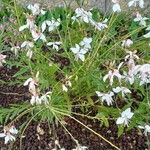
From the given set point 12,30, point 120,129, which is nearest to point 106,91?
point 120,129

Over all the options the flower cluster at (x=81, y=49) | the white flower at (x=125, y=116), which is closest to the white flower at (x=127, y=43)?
the flower cluster at (x=81, y=49)

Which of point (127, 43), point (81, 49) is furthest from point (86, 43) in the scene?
point (127, 43)

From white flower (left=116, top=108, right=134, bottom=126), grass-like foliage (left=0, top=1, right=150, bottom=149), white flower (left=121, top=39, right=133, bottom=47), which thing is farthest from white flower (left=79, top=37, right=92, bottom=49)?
white flower (left=116, top=108, right=134, bottom=126)

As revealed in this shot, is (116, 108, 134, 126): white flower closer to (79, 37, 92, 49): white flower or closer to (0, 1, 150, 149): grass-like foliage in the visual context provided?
Result: (0, 1, 150, 149): grass-like foliage

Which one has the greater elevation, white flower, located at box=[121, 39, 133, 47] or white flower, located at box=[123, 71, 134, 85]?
white flower, located at box=[121, 39, 133, 47]

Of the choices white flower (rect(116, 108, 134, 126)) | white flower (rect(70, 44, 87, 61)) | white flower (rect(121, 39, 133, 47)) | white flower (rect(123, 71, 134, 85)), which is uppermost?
white flower (rect(121, 39, 133, 47))

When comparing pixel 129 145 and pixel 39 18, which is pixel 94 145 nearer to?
pixel 129 145

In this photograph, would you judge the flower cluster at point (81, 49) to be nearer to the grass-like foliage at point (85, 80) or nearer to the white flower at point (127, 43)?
the grass-like foliage at point (85, 80)

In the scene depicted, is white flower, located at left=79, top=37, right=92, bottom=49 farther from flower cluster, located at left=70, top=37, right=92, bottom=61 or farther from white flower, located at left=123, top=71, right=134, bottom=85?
white flower, located at left=123, top=71, right=134, bottom=85

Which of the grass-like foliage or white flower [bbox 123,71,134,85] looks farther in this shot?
the grass-like foliage

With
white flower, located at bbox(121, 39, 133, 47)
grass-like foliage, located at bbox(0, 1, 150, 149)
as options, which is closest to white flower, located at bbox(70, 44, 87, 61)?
grass-like foliage, located at bbox(0, 1, 150, 149)

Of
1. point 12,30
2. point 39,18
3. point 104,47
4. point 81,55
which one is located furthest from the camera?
point 39,18
